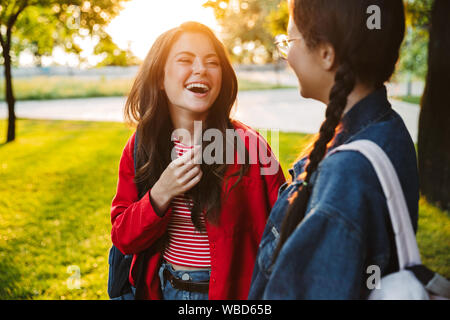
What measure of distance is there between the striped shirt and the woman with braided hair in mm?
568

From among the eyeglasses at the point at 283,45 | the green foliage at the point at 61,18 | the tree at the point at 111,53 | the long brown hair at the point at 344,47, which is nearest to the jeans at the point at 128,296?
the long brown hair at the point at 344,47

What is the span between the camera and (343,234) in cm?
95

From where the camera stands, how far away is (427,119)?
506 cm

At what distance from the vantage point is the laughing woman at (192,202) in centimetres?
170

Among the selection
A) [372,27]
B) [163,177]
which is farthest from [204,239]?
[372,27]

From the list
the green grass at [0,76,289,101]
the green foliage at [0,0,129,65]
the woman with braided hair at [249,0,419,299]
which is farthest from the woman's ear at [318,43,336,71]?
the green grass at [0,76,289,101]

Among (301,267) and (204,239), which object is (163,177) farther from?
(301,267)

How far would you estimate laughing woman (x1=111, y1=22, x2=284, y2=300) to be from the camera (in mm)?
1695

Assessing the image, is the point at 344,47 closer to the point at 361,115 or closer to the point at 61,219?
the point at 361,115

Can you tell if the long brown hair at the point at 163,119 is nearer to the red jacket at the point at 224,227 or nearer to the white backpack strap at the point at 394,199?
the red jacket at the point at 224,227

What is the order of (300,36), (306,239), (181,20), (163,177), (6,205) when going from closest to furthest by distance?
(306,239) < (300,36) < (163,177) < (181,20) < (6,205)

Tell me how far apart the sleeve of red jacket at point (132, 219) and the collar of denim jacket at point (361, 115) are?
0.84 metres

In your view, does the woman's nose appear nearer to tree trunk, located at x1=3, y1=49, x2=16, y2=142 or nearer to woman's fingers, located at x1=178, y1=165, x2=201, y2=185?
woman's fingers, located at x1=178, y1=165, x2=201, y2=185
